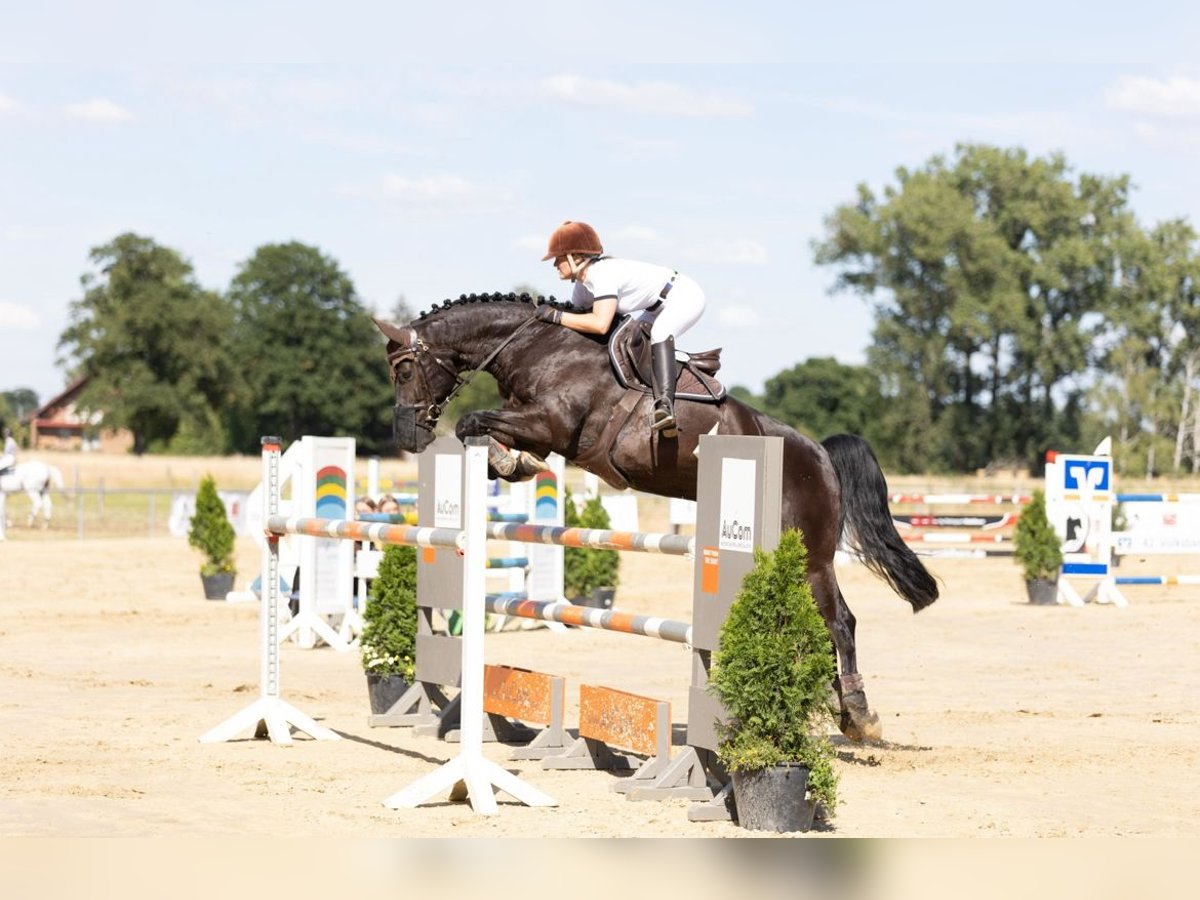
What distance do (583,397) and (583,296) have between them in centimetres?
48

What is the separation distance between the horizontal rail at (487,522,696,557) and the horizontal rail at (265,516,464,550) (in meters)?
0.26

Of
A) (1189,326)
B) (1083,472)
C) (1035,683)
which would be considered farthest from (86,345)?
(1035,683)

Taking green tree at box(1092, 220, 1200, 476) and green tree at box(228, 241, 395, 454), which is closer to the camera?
green tree at box(1092, 220, 1200, 476)

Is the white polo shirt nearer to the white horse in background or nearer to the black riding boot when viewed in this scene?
the black riding boot

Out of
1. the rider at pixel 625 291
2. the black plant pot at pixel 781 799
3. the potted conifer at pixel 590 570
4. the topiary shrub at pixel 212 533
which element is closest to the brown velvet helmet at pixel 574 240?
the rider at pixel 625 291

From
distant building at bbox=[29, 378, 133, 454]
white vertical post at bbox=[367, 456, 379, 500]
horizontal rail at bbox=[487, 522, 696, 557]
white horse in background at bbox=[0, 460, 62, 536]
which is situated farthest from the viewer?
distant building at bbox=[29, 378, 133, 454]

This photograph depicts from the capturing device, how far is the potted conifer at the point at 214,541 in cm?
1452

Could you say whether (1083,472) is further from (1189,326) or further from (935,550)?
(1189,326)

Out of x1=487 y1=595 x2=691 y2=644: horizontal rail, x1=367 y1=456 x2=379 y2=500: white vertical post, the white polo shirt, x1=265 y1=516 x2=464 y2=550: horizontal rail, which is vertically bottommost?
x1=487 y1=595 x2=691 y2=644: horizontal rail

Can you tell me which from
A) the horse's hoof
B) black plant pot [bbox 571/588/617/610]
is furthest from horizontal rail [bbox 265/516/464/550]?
black plant pot [bbox 571/588/617/610]

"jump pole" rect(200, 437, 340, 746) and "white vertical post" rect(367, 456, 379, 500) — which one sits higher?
"white vertical post" rect(367, 456, 379, 500)

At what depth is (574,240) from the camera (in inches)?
245

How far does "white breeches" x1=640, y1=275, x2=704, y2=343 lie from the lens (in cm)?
619

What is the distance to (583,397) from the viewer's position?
247 inches
